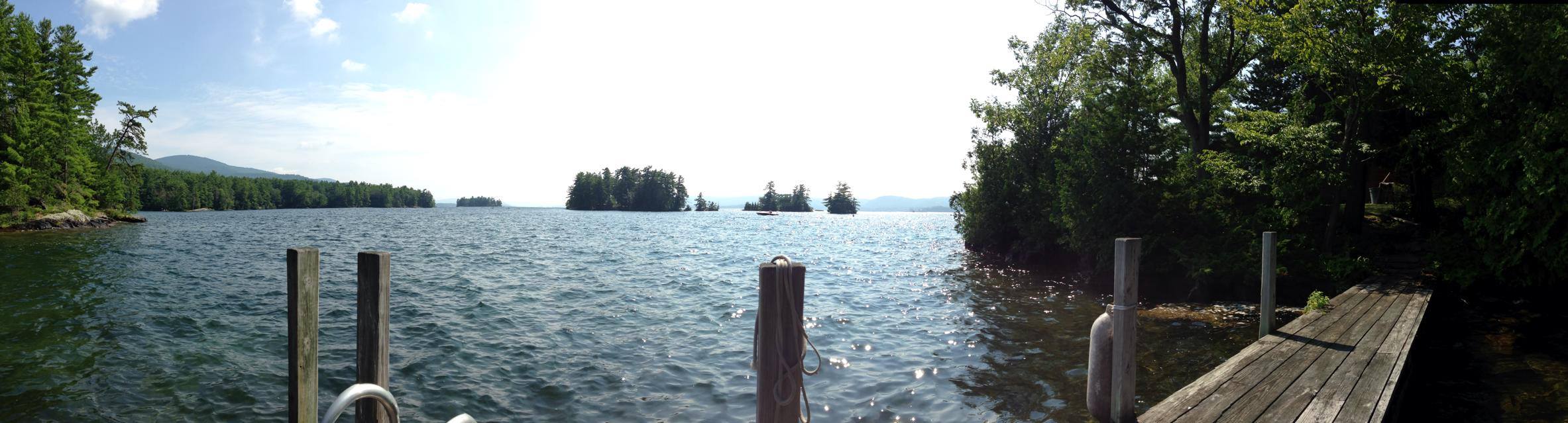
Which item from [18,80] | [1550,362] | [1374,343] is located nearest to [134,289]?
[1374,343]

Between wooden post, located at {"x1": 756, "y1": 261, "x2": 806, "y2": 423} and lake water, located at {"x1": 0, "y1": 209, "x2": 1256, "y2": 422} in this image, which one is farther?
lake water, located at {"x1": 0, "y1": 209, "x2": 1256, "y2": 422}

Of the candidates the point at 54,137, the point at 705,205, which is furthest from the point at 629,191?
the point at 54,137

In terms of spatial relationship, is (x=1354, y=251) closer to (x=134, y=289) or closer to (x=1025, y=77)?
(x=1025, y=77)

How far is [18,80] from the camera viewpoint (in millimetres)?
40406

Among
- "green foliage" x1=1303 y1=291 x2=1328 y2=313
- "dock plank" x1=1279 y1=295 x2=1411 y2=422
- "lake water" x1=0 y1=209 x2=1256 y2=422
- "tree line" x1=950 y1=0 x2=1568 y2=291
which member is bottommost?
"lake water" x1=0 y1=209 x2=1256 y2=422

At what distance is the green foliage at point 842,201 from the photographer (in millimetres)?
172000

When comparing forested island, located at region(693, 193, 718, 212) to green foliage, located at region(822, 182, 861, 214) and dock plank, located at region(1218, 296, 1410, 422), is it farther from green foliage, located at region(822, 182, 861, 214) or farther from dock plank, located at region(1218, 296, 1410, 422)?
dock plank, located at region(1218, 296, 1410, 422)

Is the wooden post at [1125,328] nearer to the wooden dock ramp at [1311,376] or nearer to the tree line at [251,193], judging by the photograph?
the wooden dock ramp at [1311,376]

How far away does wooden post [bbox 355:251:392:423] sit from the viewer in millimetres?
3643

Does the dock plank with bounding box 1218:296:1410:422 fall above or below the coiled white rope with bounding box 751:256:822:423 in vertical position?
below

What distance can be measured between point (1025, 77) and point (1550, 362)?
20655 millimetres

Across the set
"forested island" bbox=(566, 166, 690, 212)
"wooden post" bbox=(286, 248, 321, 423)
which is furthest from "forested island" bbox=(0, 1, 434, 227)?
"forested island" bbox=(566, 166, 690, 212)

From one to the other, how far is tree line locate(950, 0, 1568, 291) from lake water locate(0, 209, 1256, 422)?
3.38 m

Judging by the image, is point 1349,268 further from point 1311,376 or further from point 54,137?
point 54,137
